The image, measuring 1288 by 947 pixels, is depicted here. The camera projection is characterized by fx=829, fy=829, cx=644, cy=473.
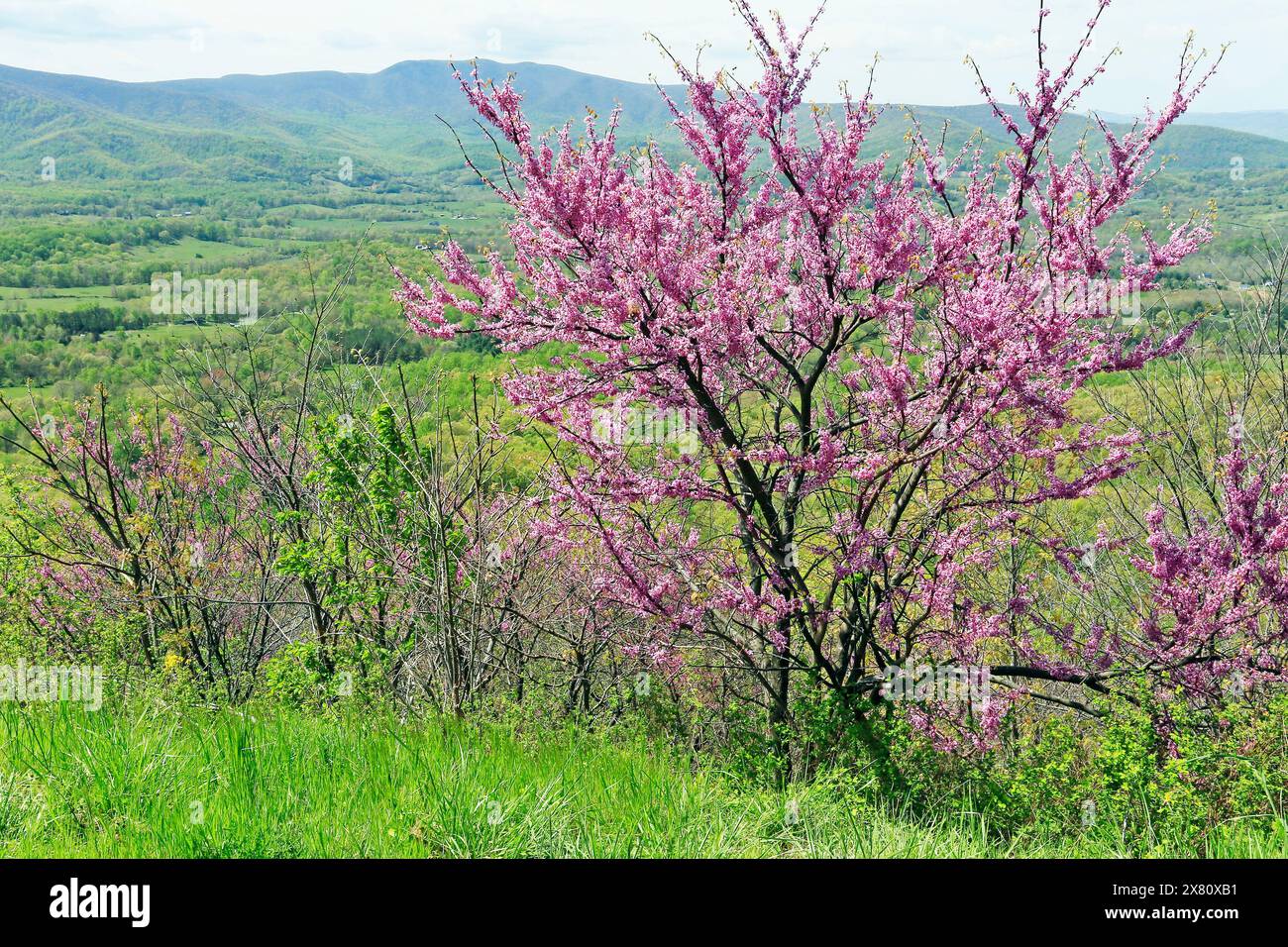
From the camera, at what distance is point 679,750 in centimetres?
576

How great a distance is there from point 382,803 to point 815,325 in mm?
3950

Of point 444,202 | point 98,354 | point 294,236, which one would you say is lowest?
point 98,354

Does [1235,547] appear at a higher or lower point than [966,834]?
higher

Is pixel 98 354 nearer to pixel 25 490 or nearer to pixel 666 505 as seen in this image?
pixel 25 490

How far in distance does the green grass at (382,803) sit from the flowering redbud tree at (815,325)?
5.43ft

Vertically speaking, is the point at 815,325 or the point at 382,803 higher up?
the point at 815,325

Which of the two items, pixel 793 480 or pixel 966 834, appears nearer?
pixel 966 834

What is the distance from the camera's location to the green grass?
2.99m

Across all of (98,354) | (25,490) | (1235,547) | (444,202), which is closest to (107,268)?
(98,354)

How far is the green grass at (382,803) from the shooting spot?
9.80 feet

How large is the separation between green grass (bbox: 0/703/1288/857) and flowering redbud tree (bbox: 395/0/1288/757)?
1656mm

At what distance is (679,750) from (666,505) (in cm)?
221

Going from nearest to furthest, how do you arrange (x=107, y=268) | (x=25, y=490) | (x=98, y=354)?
(x=25, y=490)
(x=98, y=354)
(x=107, y=268)

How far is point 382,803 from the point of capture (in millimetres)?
3236
